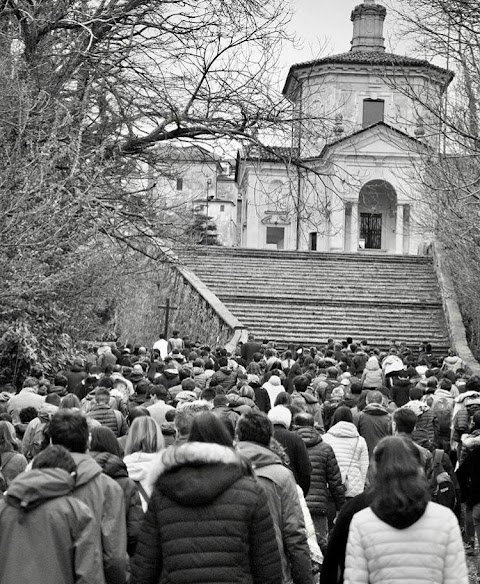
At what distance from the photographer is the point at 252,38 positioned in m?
Answer: 20.8

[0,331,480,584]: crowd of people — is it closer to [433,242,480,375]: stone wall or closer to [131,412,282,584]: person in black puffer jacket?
[131,412,282,584]: person in black puffer jacket

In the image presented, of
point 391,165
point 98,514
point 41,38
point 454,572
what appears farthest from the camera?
point 391,165

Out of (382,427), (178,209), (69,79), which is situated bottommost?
(382,427)

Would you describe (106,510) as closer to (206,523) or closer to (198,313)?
(206,523)

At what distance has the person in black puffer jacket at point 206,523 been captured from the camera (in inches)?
208

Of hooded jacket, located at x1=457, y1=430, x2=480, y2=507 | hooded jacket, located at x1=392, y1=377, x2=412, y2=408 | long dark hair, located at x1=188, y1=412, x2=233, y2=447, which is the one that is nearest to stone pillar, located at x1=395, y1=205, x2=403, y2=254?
hooded jacket, located at x1=392, y1=377, x2=412, y2=408

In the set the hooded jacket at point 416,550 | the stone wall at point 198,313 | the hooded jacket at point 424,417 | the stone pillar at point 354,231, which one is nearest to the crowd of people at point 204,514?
the hooded jacket at point 416,550

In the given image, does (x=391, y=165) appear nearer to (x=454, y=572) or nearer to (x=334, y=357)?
(x=334, y=357)

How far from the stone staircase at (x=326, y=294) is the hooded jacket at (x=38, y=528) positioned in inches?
1107

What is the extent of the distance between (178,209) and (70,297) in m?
3.56

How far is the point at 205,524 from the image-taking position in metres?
5.30

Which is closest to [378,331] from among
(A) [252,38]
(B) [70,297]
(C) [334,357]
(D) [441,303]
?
(D) [441,303]

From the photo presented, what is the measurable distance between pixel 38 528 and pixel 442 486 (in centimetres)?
585

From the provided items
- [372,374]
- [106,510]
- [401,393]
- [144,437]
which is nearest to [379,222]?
[372,374]
